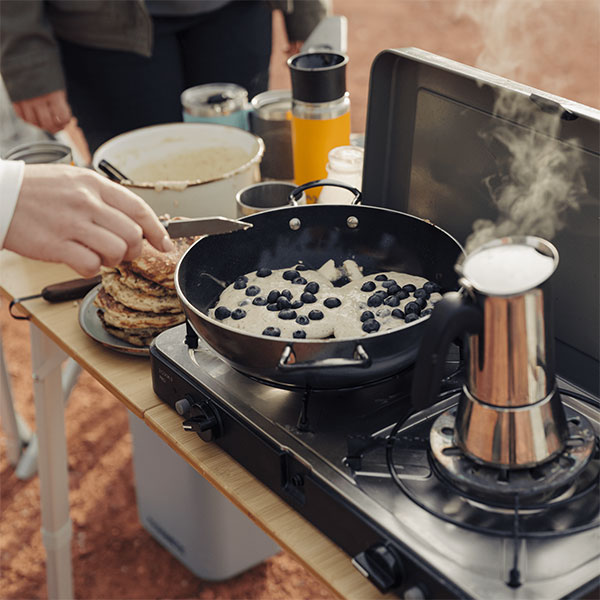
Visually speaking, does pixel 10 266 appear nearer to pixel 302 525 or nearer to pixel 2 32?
pixel 2 32

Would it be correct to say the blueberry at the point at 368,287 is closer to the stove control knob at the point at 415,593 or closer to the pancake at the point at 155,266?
the pancake at the point at 155,266

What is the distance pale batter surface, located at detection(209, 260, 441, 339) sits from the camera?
1.25 metres

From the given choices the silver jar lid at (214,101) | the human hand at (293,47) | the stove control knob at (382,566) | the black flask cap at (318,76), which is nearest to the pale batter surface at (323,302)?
the stove control knob at (382,566)

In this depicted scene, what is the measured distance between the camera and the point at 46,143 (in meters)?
1.89

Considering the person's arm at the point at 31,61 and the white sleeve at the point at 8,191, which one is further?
the person's arm at the point at 31,61

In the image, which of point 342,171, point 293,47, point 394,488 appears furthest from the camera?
point 293,47

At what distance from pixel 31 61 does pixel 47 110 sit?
15cm

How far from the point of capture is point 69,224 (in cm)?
119

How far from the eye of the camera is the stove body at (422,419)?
37.2 inches

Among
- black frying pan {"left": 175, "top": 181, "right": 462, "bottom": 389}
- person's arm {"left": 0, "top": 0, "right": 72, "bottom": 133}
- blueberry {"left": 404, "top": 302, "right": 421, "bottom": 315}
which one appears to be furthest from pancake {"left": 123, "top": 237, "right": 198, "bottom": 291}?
person's arm {"left": 0, "top": 0, "right": 72, "bottom": 133}

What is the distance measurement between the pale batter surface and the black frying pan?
3 centimetres

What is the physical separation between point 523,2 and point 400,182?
145 inches

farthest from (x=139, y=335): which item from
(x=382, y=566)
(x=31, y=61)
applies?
(x=31, y=61)

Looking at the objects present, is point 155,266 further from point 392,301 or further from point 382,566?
point 382,566
